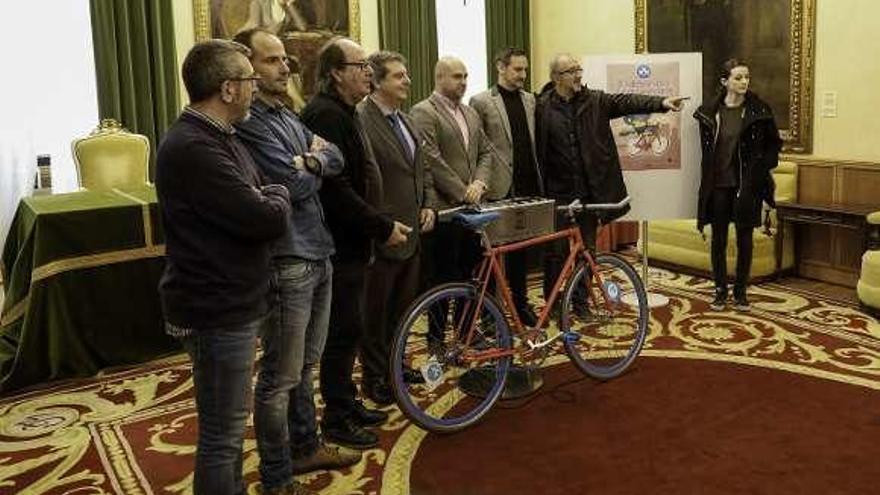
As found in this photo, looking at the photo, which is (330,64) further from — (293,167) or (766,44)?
(766,44)

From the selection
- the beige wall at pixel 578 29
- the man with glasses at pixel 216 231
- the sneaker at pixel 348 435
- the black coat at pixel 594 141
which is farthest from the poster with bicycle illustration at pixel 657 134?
the man with glasses at pixel 216 231

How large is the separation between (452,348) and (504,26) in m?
5.32

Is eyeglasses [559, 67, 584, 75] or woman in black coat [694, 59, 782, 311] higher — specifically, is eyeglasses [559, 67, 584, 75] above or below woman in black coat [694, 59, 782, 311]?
above

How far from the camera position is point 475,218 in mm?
3225

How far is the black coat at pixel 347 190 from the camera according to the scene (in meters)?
2.85

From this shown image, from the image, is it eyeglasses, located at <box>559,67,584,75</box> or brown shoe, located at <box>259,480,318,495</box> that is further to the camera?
eyeglasses, located at <box>559,67,584,75</box>

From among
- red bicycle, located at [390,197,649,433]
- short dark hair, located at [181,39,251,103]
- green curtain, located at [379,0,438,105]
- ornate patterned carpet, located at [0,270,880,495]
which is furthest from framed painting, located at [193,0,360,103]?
short dark hair, located at [181,39,251,103]

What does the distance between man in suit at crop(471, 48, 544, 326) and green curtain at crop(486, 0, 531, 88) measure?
3532mm

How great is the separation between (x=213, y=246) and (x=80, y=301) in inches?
89.6

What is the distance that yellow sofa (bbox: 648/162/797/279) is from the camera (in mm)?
5648

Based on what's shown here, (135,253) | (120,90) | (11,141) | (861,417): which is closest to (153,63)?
(120,90)

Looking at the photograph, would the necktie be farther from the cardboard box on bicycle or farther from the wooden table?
the wooden table

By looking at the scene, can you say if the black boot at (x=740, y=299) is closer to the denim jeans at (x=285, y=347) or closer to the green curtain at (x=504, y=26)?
the denim jeans at (x=285, y=347)

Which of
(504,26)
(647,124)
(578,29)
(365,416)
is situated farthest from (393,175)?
(504,26)
